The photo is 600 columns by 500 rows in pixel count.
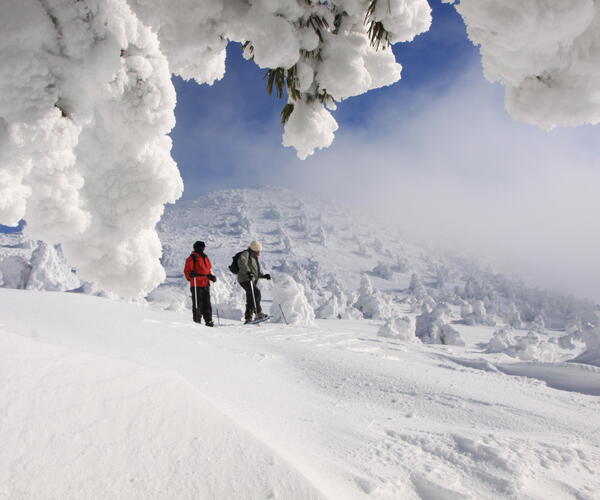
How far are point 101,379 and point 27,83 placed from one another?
1.30 m

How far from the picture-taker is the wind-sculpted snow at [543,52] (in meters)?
1.07

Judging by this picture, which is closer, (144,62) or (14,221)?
(14,221)

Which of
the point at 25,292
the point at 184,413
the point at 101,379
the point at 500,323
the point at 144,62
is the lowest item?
the point at 500,323

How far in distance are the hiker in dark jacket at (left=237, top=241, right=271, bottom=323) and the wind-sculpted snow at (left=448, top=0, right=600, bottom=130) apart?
271 inches

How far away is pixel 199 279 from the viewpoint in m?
7.28

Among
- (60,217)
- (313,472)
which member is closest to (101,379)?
(60,217)

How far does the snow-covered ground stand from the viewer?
1417mm

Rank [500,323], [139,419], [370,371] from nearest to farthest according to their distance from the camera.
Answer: [139,419] < [370,371] < [500,323]

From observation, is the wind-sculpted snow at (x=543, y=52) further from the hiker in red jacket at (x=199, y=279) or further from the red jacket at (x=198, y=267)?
the red jacket at (x=198, y=267)

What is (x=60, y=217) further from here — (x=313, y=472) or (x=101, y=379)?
(x=313, y=472)

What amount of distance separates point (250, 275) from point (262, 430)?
6059 millimetres

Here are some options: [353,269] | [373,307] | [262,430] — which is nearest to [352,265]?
[353,269]

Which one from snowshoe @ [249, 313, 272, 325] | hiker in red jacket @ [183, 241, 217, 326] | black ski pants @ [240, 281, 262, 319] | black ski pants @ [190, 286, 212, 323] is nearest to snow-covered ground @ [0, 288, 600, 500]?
hiker in red jacket @ [183, 241, 217, 326]

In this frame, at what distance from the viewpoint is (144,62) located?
151cm
